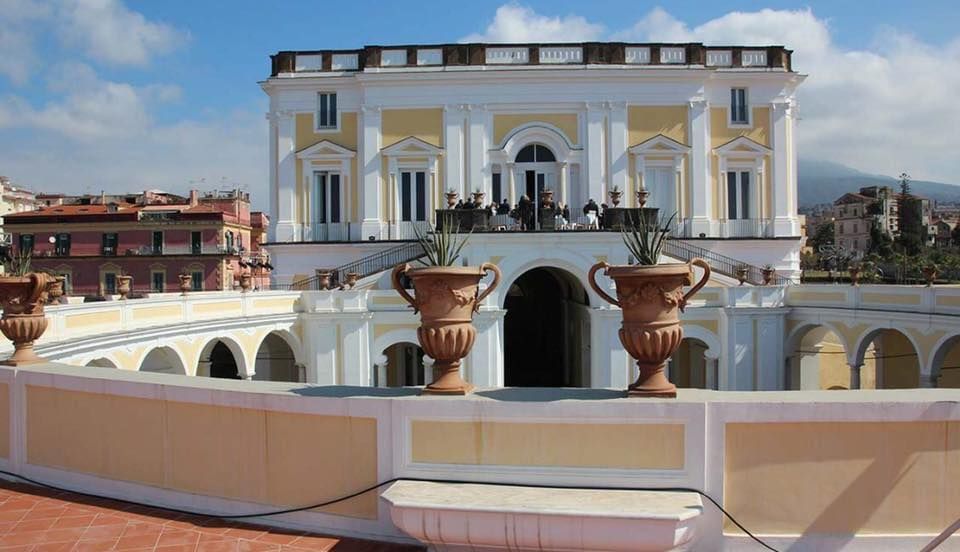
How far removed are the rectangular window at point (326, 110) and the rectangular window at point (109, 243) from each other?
33.8 meters

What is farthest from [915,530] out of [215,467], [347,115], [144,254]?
[144,254]

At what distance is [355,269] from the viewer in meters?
32.5

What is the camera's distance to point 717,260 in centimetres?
3133

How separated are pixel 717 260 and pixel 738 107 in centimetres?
768

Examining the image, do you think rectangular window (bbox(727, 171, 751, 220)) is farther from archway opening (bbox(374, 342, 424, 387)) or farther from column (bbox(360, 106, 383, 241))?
column (bbox(360, 106, 383, 241))

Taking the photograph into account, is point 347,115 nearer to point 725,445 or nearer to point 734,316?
point 734,316

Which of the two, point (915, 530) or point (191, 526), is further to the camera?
point (191, 526)

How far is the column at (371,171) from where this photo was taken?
3388 cm

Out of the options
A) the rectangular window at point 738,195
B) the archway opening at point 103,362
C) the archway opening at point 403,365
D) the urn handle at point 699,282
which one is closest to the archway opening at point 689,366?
the rectangular window at point 738,195

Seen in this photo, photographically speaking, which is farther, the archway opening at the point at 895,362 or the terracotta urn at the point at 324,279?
the terracotta urn at the point at 324,279

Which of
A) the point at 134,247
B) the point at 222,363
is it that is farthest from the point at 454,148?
the point at 134,247

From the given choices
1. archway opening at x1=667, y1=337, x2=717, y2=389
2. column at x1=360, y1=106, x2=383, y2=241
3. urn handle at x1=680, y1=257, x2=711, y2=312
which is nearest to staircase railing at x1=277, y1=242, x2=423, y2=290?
column at x1=360, y1=106, x2=383, y2=241

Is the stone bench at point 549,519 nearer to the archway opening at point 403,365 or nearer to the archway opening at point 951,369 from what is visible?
the archway opening at point 951,369

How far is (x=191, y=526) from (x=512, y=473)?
2.69m
